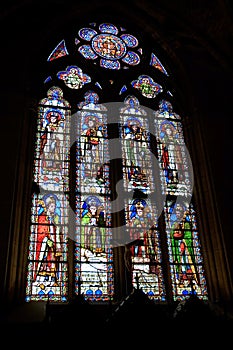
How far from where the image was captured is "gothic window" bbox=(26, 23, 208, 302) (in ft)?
30.8

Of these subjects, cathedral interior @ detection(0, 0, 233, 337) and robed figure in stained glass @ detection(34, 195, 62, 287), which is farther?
robed figure in stained glass @ detection(34, 195, 62, 287)

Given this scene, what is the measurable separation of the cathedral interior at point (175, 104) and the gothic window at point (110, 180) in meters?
0.25

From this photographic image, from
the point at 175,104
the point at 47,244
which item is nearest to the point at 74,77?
the point at 175,104

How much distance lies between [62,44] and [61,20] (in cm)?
62

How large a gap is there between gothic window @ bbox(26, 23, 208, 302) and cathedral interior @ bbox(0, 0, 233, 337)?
25 cm

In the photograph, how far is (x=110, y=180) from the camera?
414 inches

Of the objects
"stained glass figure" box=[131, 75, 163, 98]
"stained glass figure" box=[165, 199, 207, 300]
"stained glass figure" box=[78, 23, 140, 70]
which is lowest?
"stained glass figure" box=[165, 199, 207, 300]

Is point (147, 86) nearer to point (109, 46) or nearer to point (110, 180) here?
point (109, 46)

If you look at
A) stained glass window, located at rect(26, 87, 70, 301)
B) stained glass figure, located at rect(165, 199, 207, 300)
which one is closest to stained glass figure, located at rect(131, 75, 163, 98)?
stained glass window, located at rect(26, 87, 70, 301)

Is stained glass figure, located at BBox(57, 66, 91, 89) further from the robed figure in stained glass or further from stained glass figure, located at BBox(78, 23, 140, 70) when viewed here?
the robed figure in stained glass
